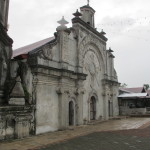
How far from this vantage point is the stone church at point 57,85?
11.1 meters

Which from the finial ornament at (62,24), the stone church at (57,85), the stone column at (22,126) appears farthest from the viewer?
the finial ornament at (62,24)

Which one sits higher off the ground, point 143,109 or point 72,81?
point 72,81

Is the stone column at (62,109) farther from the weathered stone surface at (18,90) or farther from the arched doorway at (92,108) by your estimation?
the arched doorway at (92,108)

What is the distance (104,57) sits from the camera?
843 inches

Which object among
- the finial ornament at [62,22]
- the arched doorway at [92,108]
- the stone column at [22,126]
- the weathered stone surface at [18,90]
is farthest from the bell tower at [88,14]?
the stone column at [22,126]

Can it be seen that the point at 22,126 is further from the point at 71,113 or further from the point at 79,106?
the point at 79,106

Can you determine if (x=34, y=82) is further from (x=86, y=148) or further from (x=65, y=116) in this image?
(x=86, y=148)

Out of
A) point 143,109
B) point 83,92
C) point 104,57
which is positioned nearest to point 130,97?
point 143,109

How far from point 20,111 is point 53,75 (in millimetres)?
3579

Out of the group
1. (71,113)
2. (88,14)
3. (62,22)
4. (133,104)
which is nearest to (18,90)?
(71,113)

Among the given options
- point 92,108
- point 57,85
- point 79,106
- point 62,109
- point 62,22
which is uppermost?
point 62,22

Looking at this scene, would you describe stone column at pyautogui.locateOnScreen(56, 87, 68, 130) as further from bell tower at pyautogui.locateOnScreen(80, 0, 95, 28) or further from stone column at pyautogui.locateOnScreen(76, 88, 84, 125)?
bell tower at pyautogui.locateOnScreen(80, 0, 95, 28)

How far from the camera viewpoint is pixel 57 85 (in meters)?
14.1

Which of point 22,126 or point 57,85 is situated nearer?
point 22,126
